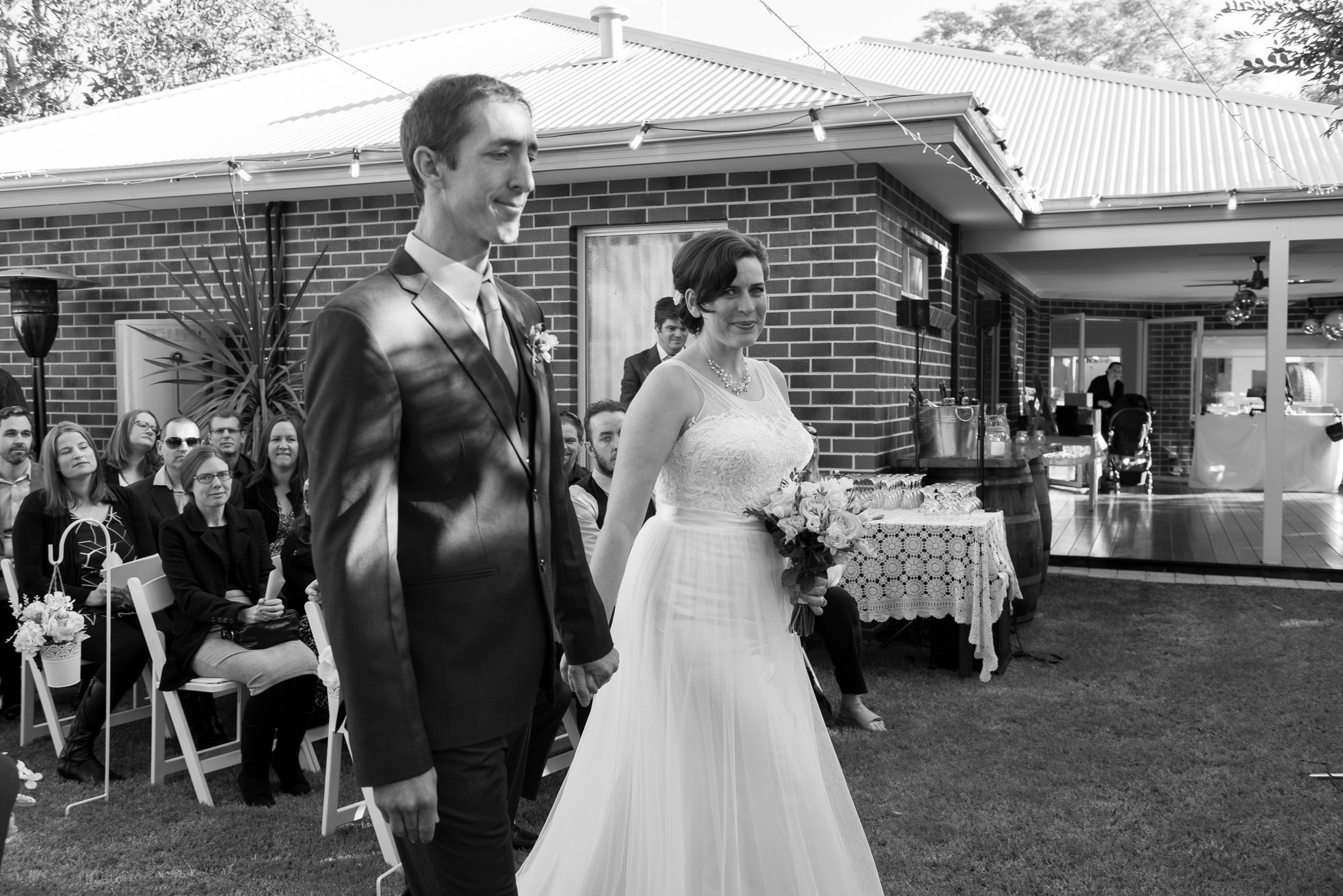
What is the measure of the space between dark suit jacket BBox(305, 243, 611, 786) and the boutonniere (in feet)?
0.06

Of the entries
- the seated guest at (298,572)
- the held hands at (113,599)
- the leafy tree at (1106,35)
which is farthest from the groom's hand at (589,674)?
the leafy tree at (1106,35)

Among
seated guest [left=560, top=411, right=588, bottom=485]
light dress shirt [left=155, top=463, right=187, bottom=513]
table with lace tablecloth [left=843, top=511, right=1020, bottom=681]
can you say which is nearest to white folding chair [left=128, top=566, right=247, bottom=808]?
light dress shirt [left=155, top=463, right=187, bottom=513]

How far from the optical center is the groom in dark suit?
1.62 metres

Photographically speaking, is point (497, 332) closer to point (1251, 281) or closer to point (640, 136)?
point (640, 136)

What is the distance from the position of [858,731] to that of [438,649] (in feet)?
12.2

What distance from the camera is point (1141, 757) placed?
4.68 meters

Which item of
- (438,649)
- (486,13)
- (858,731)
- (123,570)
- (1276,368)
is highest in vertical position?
(486,13)

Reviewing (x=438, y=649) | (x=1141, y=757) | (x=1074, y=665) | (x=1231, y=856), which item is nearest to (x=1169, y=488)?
(x=1074, y=665)

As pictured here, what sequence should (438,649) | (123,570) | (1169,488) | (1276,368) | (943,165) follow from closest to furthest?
(438,649)
(123,570)
(943,165)
(1276,368)
(1169,488)

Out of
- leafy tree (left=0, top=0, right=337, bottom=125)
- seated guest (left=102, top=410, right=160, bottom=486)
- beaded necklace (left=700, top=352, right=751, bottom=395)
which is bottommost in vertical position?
seated guest (left=102, top=410, right=160, bottom=486)

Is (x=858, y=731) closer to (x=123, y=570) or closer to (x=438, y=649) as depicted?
(x=123, y=570)

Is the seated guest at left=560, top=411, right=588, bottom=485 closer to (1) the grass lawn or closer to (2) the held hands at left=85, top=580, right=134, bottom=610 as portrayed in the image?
(1) the grass lawn

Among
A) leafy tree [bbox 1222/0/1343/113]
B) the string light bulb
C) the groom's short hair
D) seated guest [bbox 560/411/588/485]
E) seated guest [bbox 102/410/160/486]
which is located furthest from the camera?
the string light bulb

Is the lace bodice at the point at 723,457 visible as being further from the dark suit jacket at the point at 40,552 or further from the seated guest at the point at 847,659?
the dark suit jacket at the point at 40,552
